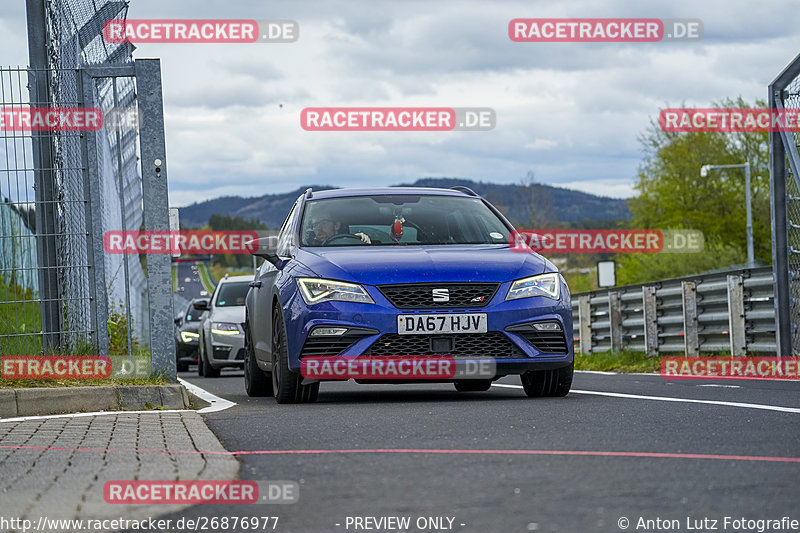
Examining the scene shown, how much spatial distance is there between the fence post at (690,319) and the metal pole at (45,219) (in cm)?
1132

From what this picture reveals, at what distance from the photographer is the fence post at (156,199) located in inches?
410

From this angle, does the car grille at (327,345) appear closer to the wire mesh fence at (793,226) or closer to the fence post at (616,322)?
the wire mesh fence at (793,226)

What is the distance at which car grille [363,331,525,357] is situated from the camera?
30.1ft

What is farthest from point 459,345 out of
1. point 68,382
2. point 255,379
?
point 68,382

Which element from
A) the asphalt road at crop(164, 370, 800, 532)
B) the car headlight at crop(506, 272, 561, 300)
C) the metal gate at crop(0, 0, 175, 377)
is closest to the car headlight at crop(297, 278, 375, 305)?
the asphalt road at crop(164, 370, 800, 532)

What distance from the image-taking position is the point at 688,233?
207 feet

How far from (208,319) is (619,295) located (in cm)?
776

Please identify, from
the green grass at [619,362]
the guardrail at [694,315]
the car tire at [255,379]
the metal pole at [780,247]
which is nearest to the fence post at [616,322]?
the guardrail at [694,315]

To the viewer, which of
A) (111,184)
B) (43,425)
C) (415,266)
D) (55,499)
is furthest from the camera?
(111,184)

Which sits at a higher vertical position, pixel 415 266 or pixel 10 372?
pixel 415 266

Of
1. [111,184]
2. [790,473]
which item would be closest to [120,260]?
[111,184]

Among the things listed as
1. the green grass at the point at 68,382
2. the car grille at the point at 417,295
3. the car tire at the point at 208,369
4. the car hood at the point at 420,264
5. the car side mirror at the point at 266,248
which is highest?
the car side mirror at the point at 266,248

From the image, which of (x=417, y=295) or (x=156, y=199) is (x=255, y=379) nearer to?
(x=156, y=199)

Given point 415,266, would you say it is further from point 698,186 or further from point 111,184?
point 698,186
